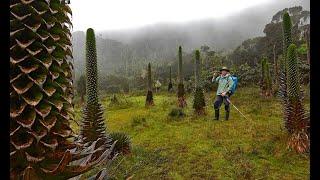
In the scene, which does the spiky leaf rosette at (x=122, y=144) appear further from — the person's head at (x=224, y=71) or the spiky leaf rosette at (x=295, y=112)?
the person's head at (x=224, y=71)

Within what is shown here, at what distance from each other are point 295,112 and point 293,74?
3.41 feet

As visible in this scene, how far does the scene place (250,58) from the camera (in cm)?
6338

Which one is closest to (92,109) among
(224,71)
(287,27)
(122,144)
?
(122,144)

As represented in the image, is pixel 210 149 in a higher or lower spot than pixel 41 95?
lower

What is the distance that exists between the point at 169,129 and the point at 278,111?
19.8ft

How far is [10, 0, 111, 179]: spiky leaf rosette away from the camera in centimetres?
207

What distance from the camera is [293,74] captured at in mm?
12398

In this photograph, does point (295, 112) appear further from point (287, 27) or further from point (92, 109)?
point (92, 109)

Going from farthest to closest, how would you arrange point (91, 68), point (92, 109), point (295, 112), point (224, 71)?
point (224, 71)
point (295, 112)
point (92, 109)
point (91, 68)

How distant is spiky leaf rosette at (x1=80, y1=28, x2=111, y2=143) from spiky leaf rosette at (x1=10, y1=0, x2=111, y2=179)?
31.2ft

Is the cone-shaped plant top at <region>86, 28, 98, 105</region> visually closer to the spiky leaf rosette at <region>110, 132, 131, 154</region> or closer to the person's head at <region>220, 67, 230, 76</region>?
the spiky leaf rosette at <region>110, 132, 131, 154</region>

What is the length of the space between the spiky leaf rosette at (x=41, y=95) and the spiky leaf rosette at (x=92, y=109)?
952 centimetres

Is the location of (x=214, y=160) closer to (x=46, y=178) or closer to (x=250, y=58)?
(x=46, y=178)

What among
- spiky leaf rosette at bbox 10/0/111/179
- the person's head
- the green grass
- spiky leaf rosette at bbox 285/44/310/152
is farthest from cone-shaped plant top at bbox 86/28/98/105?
spiky leaf rosette at bbox 10/0/111/179
